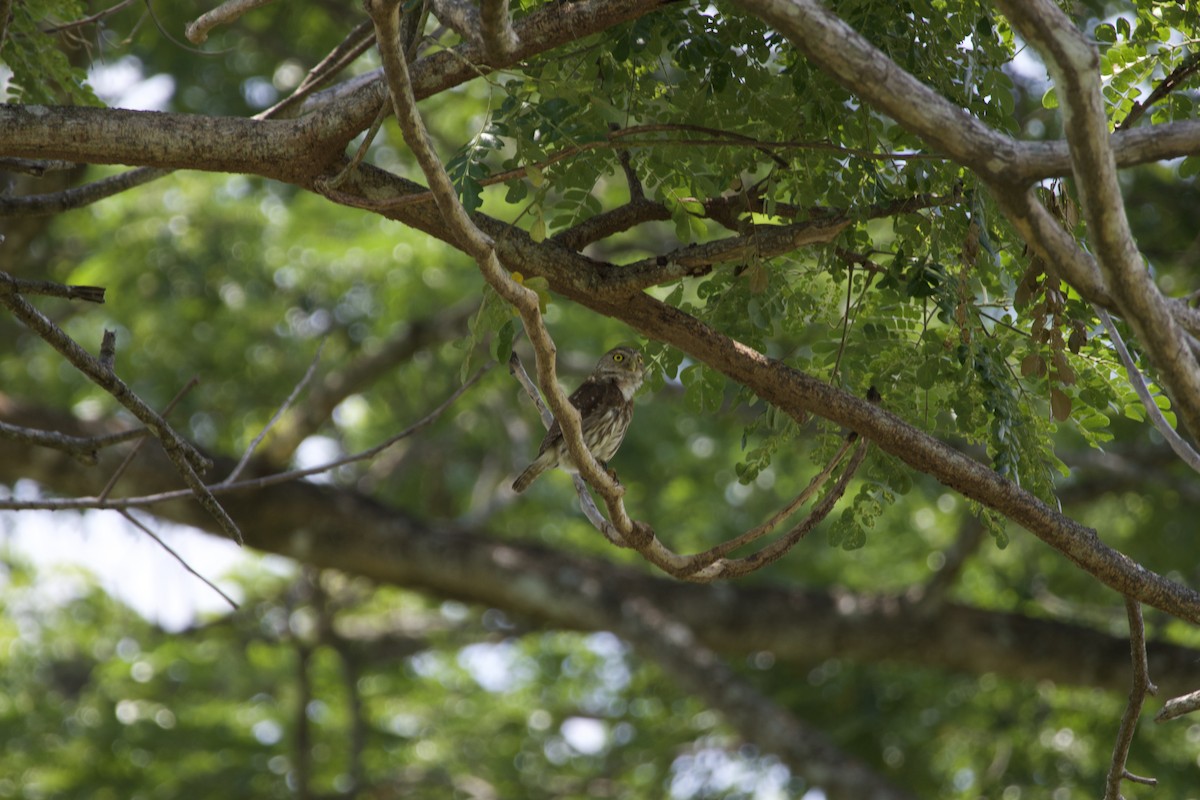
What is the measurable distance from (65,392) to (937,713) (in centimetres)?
691

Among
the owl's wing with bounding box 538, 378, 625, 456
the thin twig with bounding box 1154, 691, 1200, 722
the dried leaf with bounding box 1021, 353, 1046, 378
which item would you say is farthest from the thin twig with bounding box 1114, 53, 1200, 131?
the owl's wing with bounding box 538, 378, 625, 456

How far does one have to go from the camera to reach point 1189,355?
254 cm

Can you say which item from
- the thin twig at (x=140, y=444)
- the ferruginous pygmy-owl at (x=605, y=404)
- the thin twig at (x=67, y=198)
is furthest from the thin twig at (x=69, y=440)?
the ferruginous pygmy-owl at (x=605, y=404)

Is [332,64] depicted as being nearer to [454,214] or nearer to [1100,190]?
[454,214]

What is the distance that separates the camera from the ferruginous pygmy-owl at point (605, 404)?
5.21 m

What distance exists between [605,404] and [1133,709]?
2582 millimetres

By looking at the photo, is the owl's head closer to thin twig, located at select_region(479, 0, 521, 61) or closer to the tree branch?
the tree branch

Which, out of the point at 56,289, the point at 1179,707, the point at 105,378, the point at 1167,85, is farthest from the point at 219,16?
the point at 1179,707

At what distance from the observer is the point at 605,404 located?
17.7 ft

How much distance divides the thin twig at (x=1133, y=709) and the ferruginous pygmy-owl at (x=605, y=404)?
7.41 feet

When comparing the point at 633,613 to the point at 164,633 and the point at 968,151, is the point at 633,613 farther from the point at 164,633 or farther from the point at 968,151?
the point at 968,151

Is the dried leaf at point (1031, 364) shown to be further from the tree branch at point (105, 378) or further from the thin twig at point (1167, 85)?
the tree branch at point (105, 378)

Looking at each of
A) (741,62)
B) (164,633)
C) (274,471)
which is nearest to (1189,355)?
(741,62)

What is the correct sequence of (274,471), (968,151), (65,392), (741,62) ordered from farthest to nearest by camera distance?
1. (65,392)
2. (274,471)
3. (741,62)
4. (968,151)
